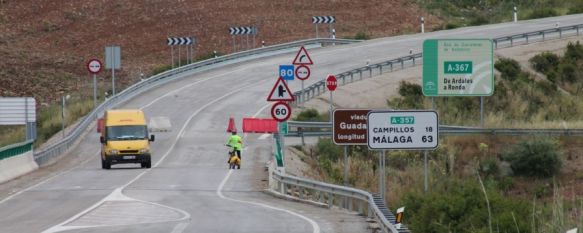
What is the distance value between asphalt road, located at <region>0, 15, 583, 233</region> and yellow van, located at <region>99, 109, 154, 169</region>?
46 centimetres

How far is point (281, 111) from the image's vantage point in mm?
34562

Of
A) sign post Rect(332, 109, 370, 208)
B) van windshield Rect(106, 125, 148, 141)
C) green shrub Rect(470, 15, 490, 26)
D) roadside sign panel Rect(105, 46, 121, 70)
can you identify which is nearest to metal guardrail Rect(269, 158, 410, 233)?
sign post Rect(332, 109, 370, 208)

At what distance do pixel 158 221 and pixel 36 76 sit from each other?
178ft

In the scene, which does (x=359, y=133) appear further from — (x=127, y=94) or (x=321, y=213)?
(x=127, y=94)

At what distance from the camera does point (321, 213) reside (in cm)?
2750

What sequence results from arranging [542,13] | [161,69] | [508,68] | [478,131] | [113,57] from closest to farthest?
[478,131], [113,57], [508,68], [161,69], [542,13]

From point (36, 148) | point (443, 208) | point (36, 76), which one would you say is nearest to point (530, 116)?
point (36, 148)

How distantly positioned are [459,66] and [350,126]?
2411 centimetres

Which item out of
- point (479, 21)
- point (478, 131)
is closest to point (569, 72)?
point (478, 131)

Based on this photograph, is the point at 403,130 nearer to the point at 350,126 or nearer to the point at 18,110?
the point at 350,126

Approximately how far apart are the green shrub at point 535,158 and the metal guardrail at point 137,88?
1611 cm

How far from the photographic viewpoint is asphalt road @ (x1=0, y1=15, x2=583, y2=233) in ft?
80.4

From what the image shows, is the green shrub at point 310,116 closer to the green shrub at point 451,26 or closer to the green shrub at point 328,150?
the green shrub at point 328,150

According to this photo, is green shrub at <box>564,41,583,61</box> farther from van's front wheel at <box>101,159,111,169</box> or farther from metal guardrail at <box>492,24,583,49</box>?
van's front wheel at <box>101,159,111,169</box>
